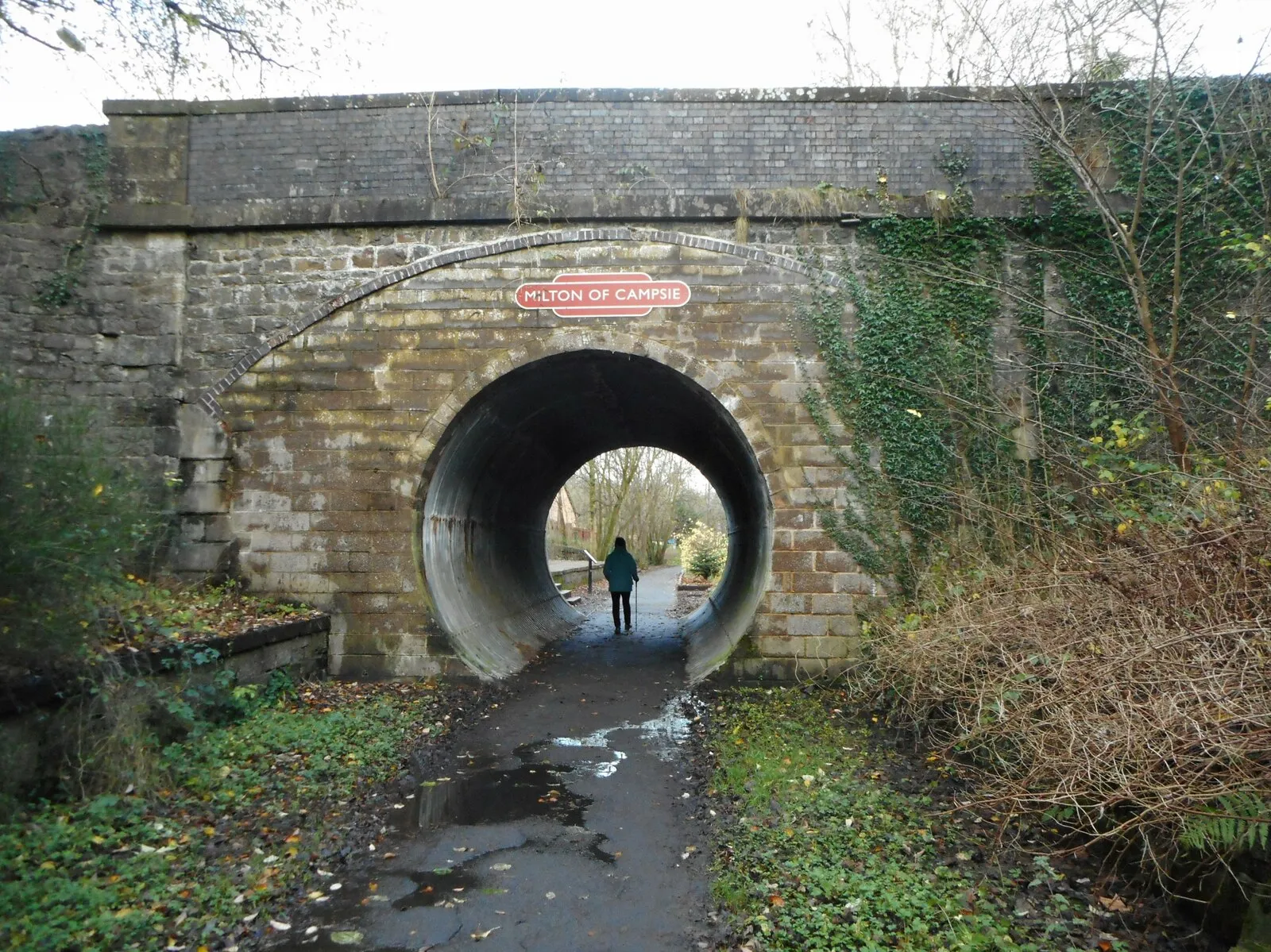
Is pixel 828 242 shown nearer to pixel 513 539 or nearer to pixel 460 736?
pixel 460 736

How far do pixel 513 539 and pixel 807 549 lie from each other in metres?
6.68

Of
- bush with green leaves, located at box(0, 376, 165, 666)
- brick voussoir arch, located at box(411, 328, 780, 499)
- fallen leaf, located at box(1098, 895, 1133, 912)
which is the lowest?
fallen leaf, located at box(1098, 895, 1133, 912)

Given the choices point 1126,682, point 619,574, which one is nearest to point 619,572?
point 619,574

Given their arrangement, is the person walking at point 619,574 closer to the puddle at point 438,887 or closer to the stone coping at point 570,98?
the stone coping at point 570,98

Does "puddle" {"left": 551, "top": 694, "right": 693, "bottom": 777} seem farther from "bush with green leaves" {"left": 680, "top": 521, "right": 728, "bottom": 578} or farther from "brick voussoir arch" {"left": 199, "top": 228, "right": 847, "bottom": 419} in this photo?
"bush with green leaves" {"left": 680, "top": 521, "right": 728, "bottom": 578}

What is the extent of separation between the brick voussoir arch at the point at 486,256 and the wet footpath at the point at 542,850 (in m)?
4.33

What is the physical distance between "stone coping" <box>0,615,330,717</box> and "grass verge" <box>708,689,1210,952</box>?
3.83m

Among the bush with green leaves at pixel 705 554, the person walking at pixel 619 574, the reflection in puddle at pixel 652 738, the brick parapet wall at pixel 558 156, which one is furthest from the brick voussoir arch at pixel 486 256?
the bush with green leaves at pixel 705 554

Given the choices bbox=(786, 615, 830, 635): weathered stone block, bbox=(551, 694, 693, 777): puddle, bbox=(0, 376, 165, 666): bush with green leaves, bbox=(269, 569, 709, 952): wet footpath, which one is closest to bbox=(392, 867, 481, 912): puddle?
bbox=(269, 569, 709, 952): wet footpath

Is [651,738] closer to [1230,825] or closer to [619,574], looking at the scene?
[1230,825]

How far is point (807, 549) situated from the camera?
843 cm

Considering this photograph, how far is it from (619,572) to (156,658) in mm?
8888

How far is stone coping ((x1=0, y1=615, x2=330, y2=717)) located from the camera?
15.2 feet

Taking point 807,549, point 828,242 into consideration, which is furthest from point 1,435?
point 828,242
